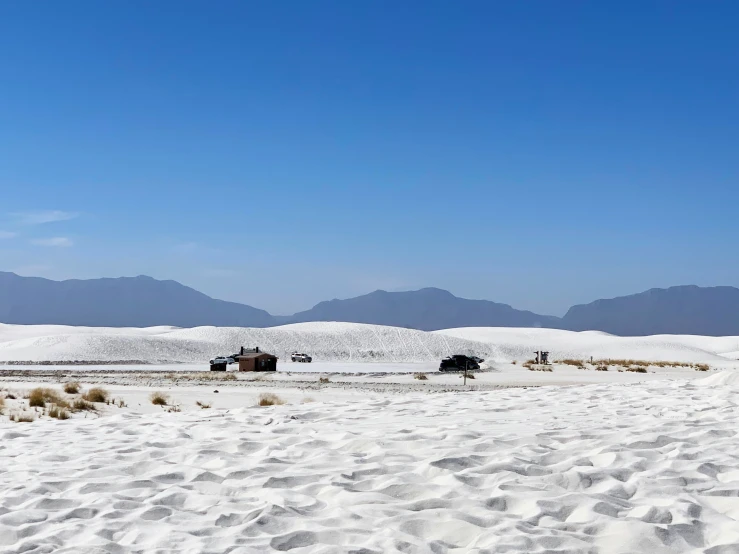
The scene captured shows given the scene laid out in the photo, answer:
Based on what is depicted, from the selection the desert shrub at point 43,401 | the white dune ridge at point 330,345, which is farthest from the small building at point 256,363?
the white dune ridge at point 330,345

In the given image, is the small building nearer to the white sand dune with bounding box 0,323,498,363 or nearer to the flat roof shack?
the flat roof shack

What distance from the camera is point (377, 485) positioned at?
647 centimetres

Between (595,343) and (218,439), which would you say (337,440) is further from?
(595,343)

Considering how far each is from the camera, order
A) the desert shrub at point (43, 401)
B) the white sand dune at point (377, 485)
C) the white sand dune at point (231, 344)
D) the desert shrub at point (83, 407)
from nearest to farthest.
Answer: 1. the white sand dune at point (377, 485)
2. the desert shrub at point (83, 407)
3. the desert shrub at point (43, 401)
4. the white sand dune at point (231, 344)

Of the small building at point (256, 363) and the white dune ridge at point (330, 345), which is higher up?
the white dune ridge at point (330, 345)

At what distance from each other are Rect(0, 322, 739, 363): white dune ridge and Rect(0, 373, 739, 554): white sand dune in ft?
205

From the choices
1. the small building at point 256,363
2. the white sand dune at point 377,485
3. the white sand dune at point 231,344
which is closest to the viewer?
the white sand dune at point 377,485

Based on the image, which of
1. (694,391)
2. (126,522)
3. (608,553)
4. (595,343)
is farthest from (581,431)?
(595,343)

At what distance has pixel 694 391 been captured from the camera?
14.7 m

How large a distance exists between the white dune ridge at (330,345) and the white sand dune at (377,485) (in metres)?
62.6

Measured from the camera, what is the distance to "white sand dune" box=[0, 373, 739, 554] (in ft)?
16.6

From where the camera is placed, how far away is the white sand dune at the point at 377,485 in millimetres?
5062

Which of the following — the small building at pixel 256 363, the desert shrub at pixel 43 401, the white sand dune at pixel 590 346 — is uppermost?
the white sand dune at pixel 590 346

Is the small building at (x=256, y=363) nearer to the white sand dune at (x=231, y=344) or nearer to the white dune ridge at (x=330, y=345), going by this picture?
the white dune ridge at (x=330, y=345)
